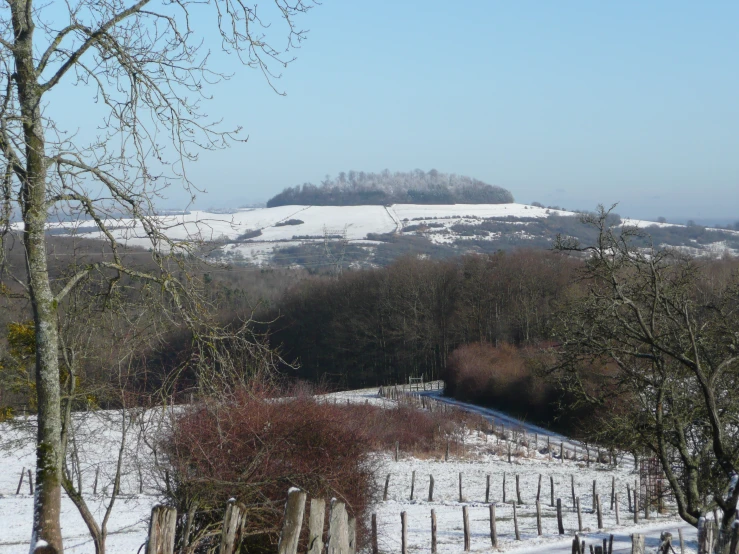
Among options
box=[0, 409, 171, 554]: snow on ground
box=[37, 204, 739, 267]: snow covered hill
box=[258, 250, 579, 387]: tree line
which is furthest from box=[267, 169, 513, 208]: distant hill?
box=[0, 409, 171, 554]: snow on ground

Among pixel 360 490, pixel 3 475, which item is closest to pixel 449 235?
pixel 3 475

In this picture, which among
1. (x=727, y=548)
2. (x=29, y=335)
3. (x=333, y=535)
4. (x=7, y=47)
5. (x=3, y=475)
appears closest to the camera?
(x=333, y=535)

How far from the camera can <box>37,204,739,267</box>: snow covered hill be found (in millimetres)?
109062

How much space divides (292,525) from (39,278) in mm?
3044

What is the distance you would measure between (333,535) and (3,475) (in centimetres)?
3022

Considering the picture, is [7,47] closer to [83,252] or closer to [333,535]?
[83,252]

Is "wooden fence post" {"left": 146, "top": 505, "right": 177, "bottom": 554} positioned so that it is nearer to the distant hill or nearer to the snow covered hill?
the snow covered hill

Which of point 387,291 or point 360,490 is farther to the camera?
point 387,291

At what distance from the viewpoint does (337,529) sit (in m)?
4.70

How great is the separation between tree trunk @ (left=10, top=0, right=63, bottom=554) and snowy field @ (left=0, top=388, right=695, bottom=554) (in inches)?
147

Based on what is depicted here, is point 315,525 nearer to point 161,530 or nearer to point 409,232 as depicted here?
point 161,530

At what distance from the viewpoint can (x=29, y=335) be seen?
14.6 meters

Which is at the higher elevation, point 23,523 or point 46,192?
point 46,192

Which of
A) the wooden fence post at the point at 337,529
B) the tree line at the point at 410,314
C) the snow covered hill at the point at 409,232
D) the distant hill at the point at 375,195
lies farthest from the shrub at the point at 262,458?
the distant hill at the point at 375,195
